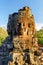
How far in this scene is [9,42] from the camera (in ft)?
45.1

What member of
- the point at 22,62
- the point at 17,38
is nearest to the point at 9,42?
the point at 17,38

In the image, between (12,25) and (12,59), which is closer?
(12,59)

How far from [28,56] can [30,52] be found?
0.41 metres

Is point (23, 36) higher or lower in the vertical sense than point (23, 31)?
lower

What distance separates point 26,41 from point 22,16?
46.7 inches

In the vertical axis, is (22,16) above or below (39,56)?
above

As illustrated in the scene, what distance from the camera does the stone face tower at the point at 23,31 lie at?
13159mm

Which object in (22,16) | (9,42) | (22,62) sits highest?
(22,16)

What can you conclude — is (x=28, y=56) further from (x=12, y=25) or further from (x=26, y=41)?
(x=12, y=25)

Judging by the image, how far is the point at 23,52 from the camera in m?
13.0

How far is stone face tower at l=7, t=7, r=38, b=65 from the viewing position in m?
13.2

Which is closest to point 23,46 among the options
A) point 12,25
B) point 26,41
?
point 26,41

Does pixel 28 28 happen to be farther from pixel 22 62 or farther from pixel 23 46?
pixel 22 62

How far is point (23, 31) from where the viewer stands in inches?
523
